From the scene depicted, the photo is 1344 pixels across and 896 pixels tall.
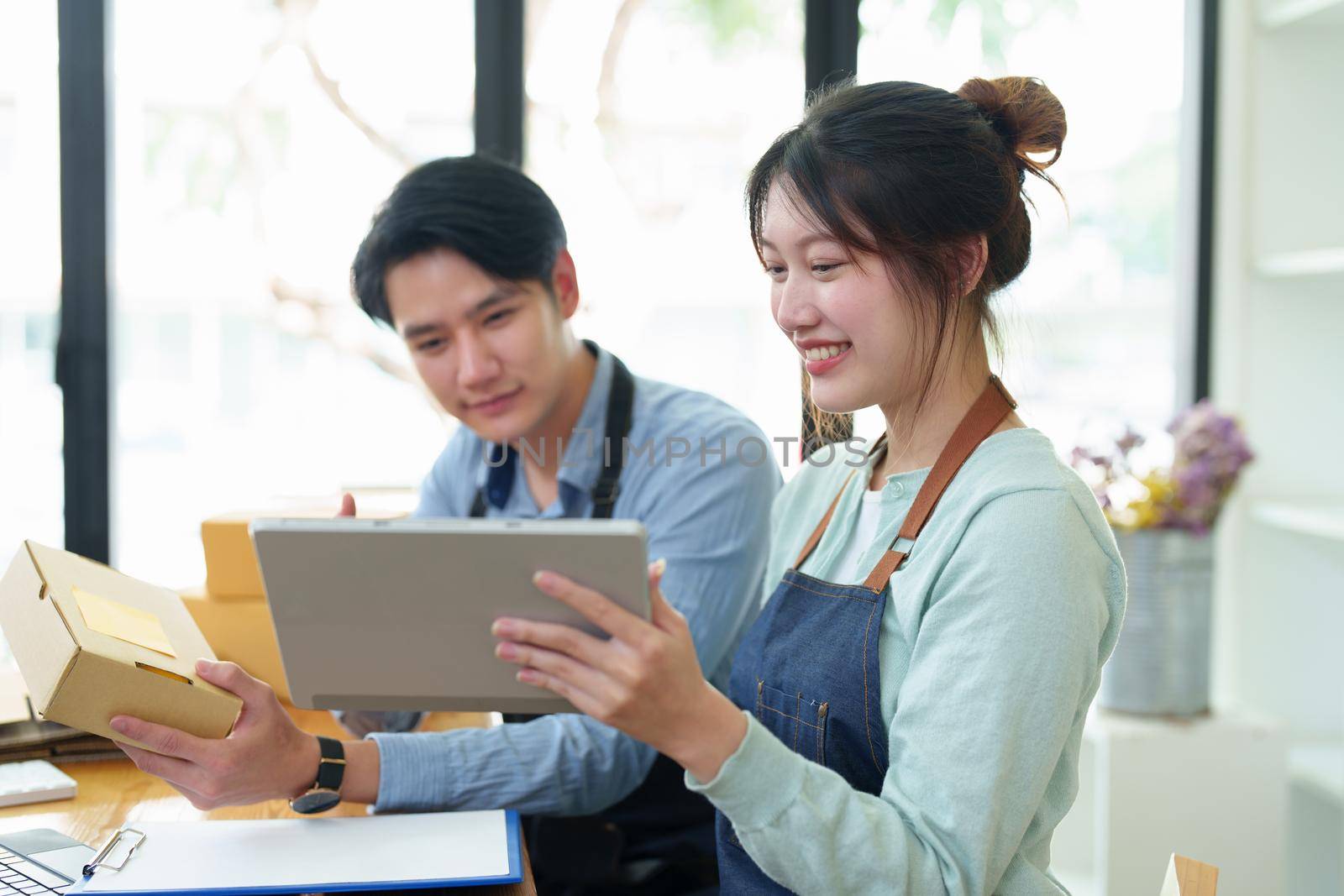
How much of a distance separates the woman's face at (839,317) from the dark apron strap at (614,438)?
18.3 inches

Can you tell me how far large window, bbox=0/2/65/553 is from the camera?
2.24 metres

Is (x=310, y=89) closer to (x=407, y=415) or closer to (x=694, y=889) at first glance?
(x=407, y=415)

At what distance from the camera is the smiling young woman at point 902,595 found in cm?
89

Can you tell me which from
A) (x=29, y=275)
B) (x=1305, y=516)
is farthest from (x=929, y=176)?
(x=29, y=275)

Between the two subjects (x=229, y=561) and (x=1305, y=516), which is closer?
(x=229, y=561)

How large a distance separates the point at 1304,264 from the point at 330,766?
6.96 feet

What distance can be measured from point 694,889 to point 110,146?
1.82 m

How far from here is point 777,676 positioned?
1162 millimetres

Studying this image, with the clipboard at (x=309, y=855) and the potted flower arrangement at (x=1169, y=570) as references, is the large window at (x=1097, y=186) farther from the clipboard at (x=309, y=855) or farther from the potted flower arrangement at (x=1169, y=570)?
the clipboard at (x=309, y=855)

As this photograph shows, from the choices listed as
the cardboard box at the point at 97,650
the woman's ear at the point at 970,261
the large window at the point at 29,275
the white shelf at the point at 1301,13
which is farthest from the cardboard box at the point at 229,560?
the white shelf at the point at 1301,13

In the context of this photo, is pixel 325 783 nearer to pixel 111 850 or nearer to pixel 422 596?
pixel 111 850

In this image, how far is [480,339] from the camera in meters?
1.54

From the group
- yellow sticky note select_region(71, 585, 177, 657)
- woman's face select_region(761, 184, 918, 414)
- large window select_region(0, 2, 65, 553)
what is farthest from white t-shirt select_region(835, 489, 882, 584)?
large window select_region(0, 2, 65, 553)

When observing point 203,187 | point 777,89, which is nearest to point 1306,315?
point 777,89
